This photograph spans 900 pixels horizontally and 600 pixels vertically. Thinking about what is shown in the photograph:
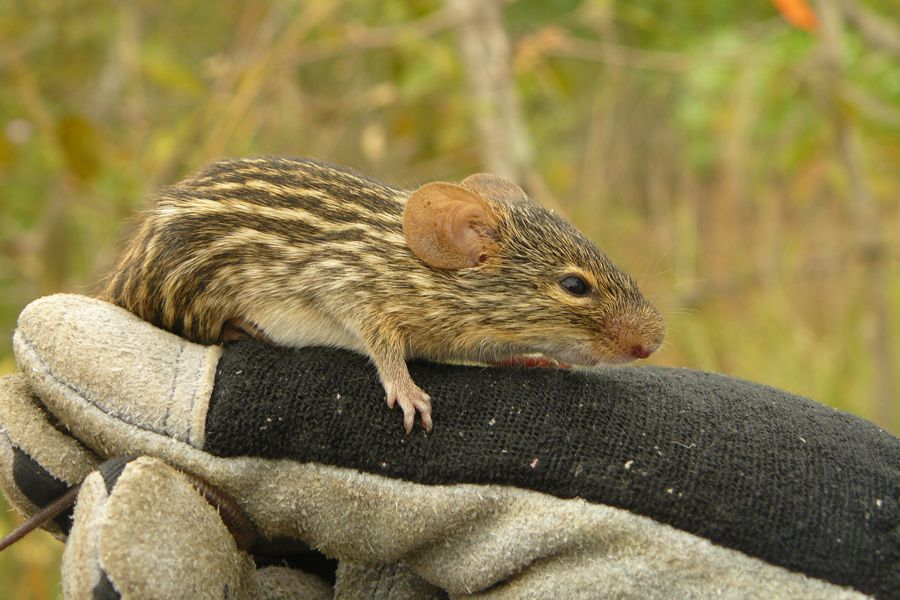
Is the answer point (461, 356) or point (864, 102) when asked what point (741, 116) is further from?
point (461, 356)

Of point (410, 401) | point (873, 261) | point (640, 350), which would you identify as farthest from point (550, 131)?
point (410, 401)

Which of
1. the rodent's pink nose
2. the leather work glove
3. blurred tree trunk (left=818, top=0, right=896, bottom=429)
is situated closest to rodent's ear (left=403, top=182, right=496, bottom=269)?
the leather work glove

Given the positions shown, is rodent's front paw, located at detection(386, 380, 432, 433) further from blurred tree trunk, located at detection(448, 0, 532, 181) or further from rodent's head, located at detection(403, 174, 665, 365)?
blurred tree trunk, located at detection(448, 0, 532, 181)

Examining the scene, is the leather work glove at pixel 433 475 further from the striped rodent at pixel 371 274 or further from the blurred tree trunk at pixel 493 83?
the blurred tree trunk at pixel 493 83

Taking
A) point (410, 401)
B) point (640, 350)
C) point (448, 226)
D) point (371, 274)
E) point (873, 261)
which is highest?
point (448, 226)

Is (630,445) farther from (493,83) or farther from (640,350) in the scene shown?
(493,83)

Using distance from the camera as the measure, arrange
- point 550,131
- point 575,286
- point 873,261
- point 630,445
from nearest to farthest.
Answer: point 630,445, point 575,286, point 873,261, point 550,131

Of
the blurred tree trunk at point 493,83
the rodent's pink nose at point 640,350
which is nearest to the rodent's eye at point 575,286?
the rodent's pink nose at point 640,350

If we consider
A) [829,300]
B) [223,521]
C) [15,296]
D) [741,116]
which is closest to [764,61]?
[741,116]
